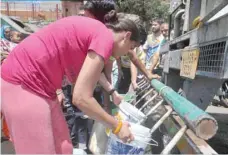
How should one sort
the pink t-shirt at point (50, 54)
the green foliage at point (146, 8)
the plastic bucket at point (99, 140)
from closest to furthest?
the pink t-shirt at point (50, 54)
the plastic bucket at point (99, 140)
the green foliage at point (146, 8)

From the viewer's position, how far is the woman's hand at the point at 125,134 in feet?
6.55

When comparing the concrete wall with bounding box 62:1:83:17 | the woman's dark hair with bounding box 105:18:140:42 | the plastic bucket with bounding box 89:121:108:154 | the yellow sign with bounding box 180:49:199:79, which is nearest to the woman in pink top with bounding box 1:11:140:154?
the woman's dark hair with bounding box 105:18:140:42

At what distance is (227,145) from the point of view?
3555 mm

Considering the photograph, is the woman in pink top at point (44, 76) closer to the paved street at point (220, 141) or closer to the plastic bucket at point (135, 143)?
the plastic bucket at point (135, 143)

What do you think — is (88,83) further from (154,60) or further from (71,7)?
(154,60)

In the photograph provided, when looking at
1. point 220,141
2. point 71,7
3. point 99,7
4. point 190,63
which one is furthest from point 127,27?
point 220,141

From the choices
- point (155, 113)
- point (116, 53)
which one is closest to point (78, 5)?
point (155, 113)

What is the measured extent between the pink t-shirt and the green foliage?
24108 mm

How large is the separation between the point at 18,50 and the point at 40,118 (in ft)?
1.40

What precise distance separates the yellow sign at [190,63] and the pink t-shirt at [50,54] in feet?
3.93

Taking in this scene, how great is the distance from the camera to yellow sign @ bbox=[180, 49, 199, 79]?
9.56 feet

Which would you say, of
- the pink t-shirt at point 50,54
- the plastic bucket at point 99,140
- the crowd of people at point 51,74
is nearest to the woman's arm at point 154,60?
the plastic bucket at point 99,140

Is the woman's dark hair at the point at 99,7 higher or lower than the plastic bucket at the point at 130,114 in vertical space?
higher

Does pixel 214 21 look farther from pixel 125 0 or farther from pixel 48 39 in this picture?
pixel 125 0
